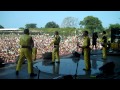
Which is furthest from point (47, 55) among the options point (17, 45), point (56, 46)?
point (17, 45)

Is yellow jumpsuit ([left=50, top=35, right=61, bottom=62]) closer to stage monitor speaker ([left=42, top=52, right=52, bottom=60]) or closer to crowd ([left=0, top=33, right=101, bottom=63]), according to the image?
crowd ([left=0, top=33, right=101, bottom=63])

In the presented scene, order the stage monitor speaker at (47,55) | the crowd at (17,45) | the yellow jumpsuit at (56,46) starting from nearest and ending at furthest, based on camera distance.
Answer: the crowd at (17,45), the yellow jumpsuit at (56,46), the stage monitor speaker at (47,55)

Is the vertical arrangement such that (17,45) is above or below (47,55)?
above

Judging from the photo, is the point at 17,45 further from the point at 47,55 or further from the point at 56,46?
the point at 47,55

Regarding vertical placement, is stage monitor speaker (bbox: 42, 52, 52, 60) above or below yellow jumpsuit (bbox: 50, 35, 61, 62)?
below

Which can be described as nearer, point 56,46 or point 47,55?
point 56,46

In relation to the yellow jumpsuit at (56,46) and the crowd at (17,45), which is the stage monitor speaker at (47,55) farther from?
the yellow jumpsuit at (56,46)

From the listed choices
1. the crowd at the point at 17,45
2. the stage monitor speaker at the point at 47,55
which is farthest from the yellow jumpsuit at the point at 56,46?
the stage monitor speaker at the point at 47,55

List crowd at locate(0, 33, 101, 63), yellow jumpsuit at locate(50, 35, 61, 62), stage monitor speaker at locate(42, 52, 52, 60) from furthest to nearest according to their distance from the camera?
1. stage monitor speaker at locate(42, 52, 52, 60)
2. yellow jumpsuit at locate(50, 35, 61, 62)
3. crowd at locate(0, 33, 101, 63)

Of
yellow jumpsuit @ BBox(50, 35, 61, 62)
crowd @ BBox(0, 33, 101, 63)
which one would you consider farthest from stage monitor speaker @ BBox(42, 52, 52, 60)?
yellow jumpsuit @ BBox(50, 35, 61, 62)
